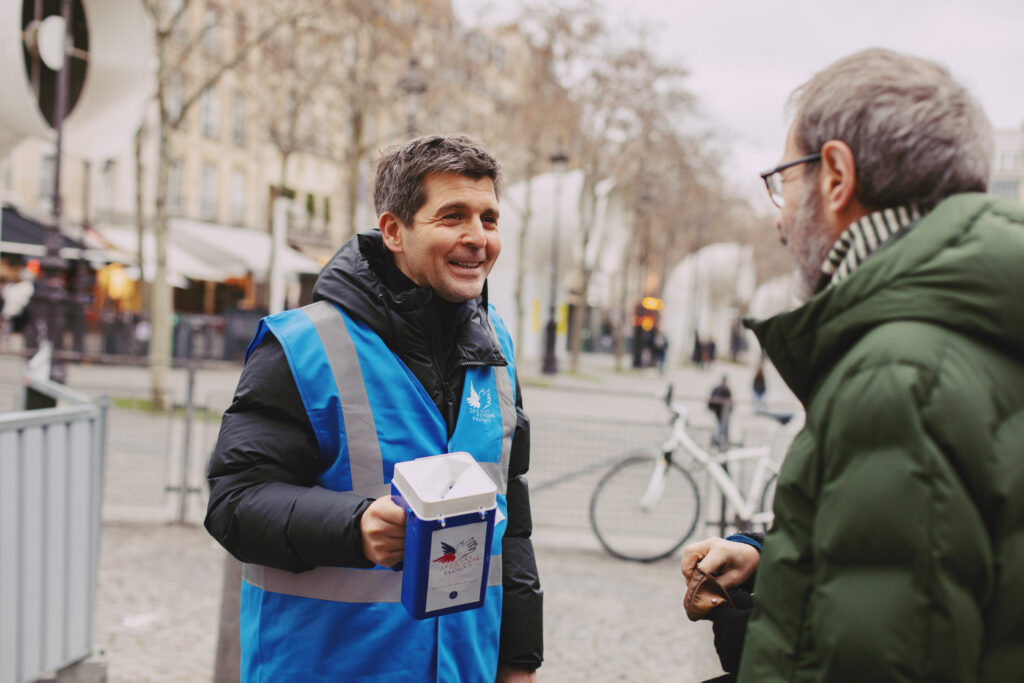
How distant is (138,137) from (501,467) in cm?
1425

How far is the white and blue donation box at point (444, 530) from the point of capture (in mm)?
1477

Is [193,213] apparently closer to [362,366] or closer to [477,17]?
[477,17]

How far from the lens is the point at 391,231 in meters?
2.01

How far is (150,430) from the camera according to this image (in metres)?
7.93

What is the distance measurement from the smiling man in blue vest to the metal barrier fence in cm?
165

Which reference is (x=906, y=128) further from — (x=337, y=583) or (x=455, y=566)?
(x=337, y=583)

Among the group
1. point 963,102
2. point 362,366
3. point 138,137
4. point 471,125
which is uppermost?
point 471,125

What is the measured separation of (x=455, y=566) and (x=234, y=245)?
34069mm

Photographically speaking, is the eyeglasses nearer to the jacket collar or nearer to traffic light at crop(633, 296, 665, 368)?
the jacket collar

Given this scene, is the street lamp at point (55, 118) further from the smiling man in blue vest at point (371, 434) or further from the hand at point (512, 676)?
the hand at point (512, 676)

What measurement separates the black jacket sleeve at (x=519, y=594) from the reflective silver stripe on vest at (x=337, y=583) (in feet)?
1.16

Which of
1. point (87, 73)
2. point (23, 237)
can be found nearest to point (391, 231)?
point (87, 73)

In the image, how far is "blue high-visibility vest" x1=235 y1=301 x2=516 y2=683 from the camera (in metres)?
1.77

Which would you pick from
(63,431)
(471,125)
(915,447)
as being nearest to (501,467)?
(915,447)
